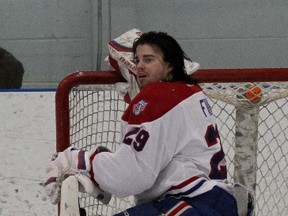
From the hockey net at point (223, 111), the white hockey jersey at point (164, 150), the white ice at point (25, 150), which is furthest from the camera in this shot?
the white ice at point (25, 150)

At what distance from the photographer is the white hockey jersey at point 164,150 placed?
1368 mm

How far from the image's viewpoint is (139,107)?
1.40 metres

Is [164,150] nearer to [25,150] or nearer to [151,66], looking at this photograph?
[151,66]

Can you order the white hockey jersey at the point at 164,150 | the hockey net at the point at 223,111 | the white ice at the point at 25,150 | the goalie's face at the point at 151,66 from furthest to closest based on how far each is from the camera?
the white ice at the point at 25,150
the hockey net at the point at 223,111
the goalie's face at the point at 151,66
the white hockey jersey at the point at 164,150

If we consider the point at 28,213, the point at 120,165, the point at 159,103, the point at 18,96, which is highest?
the point at 159,103

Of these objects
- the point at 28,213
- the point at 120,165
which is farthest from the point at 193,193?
the point at 28,213

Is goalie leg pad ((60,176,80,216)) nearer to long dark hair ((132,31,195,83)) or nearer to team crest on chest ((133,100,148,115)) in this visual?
team crest on chest ((133,100,148,115))

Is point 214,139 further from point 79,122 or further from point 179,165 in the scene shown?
point 79,122

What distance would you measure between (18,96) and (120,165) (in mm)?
1194

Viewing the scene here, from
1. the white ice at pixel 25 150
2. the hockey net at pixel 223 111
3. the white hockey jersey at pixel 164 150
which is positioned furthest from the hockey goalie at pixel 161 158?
the white ice at pixel 25 150

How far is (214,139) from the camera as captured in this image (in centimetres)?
147

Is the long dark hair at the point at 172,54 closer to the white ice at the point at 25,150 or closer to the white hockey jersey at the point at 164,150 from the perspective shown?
the white hockey jersey at the point at 164,150

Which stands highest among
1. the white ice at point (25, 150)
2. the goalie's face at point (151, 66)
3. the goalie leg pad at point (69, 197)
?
the goalie's face at point (151, 66)

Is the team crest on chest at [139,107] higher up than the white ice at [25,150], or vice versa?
the team crest on chest at [139,107]
